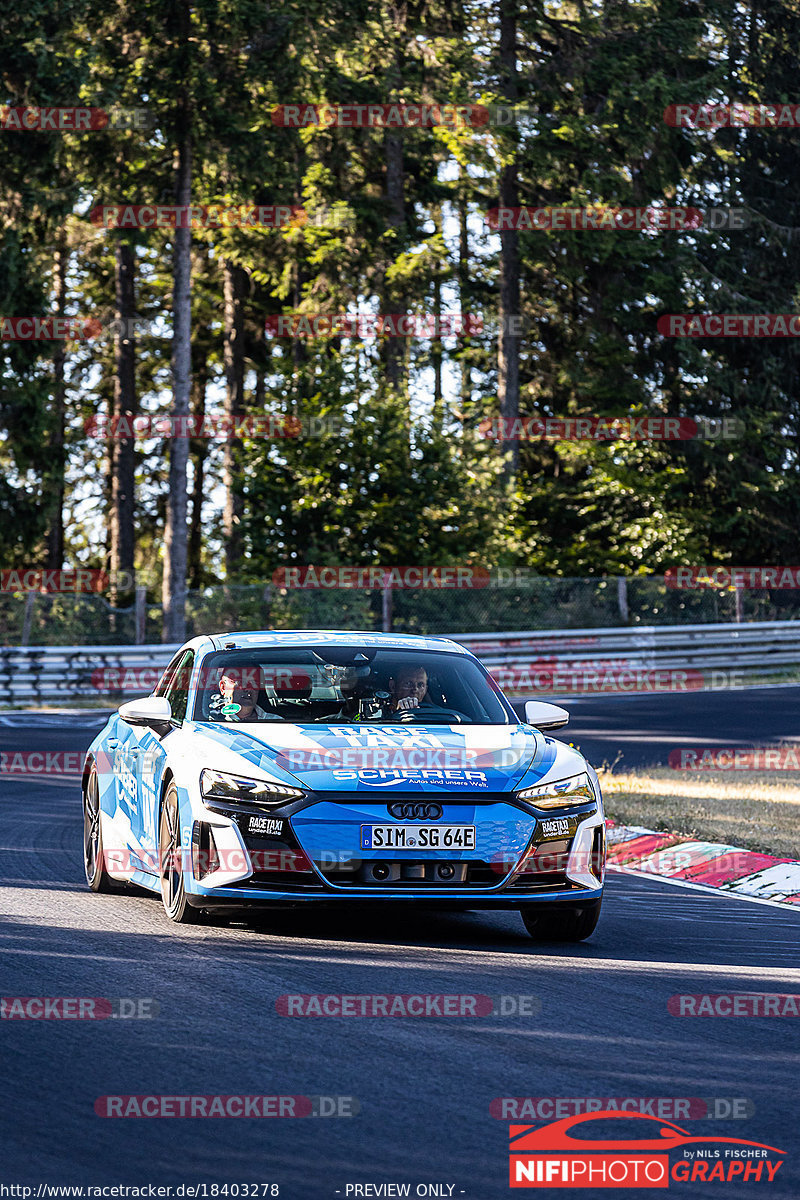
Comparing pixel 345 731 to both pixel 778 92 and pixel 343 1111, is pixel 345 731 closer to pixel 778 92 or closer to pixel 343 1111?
pixel 343 1111

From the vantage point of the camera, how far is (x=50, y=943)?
816 cm

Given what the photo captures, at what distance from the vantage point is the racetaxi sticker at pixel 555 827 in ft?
26.9

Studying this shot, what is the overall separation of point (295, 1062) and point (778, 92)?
4263 centimetres

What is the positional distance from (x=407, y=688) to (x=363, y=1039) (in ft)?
10.8

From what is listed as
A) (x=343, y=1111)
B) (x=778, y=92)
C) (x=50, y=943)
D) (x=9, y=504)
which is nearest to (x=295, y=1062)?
(x=343, y=1111)

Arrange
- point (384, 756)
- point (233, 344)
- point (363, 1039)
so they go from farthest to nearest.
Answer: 1. point (233, 344)
2. point (384, 756)
3. point (363, 1039)

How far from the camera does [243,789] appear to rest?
802cm
